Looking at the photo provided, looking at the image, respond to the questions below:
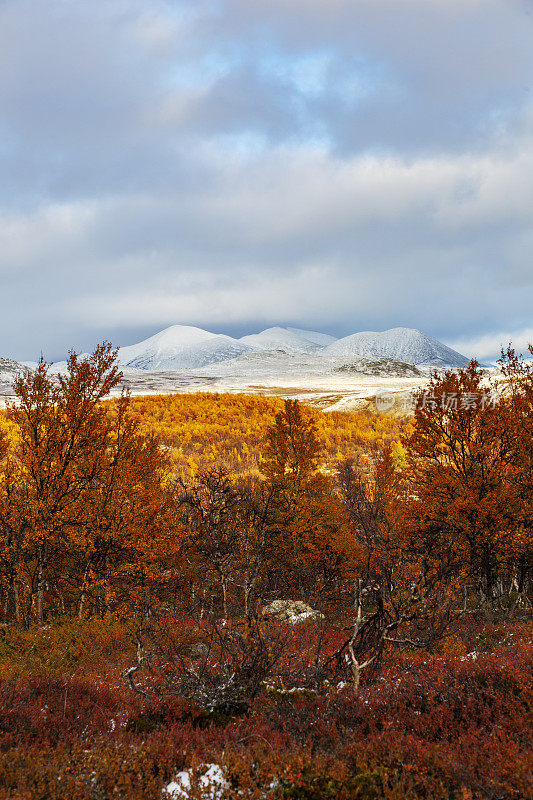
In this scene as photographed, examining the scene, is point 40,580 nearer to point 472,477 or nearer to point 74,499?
point 74,499

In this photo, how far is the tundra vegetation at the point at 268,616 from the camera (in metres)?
4.15

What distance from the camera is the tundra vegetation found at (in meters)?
4.15

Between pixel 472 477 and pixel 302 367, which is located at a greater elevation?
pixel 302 367

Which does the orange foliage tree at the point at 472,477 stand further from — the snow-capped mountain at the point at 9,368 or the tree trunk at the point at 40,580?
the snow-capped mountain at the point at 9,368

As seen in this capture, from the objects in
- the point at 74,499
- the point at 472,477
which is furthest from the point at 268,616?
the point at 472,477

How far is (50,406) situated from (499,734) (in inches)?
644

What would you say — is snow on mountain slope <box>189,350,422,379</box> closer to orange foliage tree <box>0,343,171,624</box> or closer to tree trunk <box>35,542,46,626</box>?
orange foliage tree <box>0,343,171,624</box>

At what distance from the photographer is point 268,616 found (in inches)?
545

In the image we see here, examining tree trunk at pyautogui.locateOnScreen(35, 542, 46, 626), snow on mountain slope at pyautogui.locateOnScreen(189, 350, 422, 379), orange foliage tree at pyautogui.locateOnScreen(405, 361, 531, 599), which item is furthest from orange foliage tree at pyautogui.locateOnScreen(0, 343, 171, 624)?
snow on mountain slope at pyautogui.locateOnScreen(189, 350, 422, 379)

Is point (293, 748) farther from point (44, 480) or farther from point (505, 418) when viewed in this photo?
Answer: point (505, 418)

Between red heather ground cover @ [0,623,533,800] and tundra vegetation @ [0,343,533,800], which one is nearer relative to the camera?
red heather ground cover @ [0,623,533,800]

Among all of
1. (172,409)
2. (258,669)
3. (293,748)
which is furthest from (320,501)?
(172,409)

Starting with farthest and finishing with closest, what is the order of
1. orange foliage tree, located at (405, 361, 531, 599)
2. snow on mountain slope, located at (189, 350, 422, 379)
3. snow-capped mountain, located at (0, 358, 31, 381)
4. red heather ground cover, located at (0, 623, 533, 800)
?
snow on mountain slope, located at (189, 350, 422, 379)
snow-capped mountain, located at (0, 358, 31, 381)
orange foliage tree, located at (405, 361, 531, 599)
red heather ground cover, located at (0, 623, 533, 800)

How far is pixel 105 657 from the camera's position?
41.8 ft
